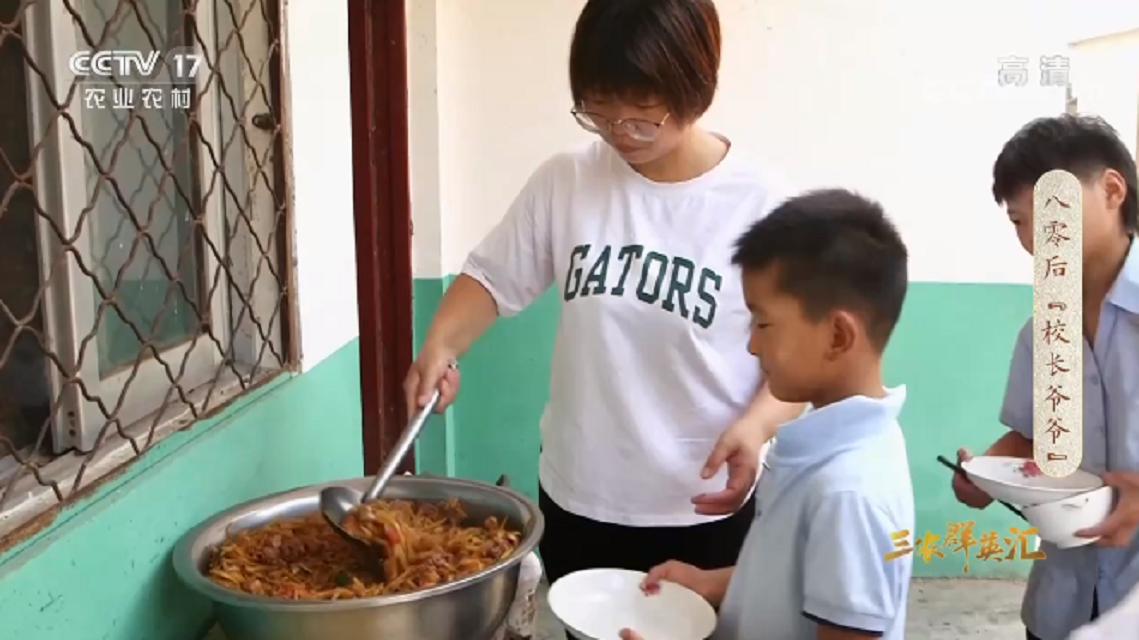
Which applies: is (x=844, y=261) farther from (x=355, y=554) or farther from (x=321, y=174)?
(x=321, y=174)

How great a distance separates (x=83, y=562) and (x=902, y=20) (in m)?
2.15

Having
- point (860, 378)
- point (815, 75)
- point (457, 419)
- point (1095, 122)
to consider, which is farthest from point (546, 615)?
point (1095, 122)

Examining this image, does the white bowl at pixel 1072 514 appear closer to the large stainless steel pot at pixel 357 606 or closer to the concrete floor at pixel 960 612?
the large stainless steel pot at pixel 357 606

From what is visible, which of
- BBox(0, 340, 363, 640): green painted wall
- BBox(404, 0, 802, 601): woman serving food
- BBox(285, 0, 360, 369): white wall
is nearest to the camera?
BBox(0, 340, 363, 640): green painted wall

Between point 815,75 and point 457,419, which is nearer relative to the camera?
point 815,75

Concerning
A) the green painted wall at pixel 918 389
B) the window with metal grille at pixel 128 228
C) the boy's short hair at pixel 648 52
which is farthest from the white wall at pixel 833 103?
A: the boy's short hair at pixel 648 52

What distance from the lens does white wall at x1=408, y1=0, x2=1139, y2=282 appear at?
2297 mm

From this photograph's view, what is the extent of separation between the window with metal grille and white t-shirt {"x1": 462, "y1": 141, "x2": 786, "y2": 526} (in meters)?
0.40

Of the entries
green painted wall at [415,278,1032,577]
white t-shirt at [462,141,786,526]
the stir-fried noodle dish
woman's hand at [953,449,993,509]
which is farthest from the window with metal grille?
green painted wall at [415,278,1032,577]

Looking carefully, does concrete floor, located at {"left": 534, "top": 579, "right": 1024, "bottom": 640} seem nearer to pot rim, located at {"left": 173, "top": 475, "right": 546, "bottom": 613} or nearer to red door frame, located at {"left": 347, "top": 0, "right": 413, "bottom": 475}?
red door frame, located at {"left": 347, "top": 0, "right": 413, "bottom": 475}

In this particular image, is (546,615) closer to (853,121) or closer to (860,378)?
(853,121)

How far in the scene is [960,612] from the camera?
237cm

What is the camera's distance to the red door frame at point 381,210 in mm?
1896

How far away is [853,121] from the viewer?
2355mm
